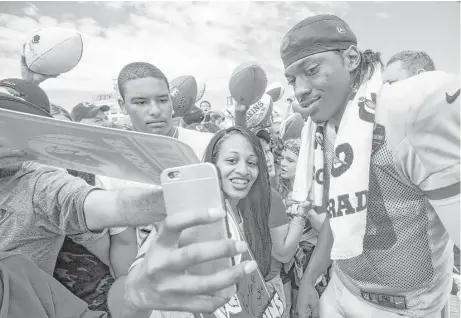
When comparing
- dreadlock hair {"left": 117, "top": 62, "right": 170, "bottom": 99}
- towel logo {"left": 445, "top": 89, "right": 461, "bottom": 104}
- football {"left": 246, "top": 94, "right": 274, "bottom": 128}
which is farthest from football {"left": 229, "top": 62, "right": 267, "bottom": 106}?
towel logo {"left": 445, "top": 89, "right": 461, "bottom": 104}

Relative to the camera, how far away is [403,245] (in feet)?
4.59

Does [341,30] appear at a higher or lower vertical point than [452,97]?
higher

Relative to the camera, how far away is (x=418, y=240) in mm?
1382

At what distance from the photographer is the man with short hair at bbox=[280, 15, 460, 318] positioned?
3.45 ft

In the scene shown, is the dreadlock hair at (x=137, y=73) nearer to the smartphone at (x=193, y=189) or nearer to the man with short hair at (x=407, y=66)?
the man with short hair at (x=407, y=66)

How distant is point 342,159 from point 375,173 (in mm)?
139

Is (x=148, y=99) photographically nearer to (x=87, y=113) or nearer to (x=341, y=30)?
(x=341, y=30)

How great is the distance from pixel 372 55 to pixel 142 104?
1.54 metres

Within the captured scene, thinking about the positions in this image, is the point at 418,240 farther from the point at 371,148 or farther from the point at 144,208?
the point at 144,208

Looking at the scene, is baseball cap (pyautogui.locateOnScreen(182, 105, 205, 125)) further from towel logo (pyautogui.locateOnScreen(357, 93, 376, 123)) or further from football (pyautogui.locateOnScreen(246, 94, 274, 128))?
towel logo (pyautogui.locateOnScreen(357, 93, 376, 123))

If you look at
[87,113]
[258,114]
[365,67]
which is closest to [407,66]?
[365,67]

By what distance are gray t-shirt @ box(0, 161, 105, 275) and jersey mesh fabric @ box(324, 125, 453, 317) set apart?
3.46 feet

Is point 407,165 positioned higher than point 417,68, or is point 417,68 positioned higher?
point 417,68

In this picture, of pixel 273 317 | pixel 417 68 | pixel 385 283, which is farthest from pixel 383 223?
pixel 417 68
